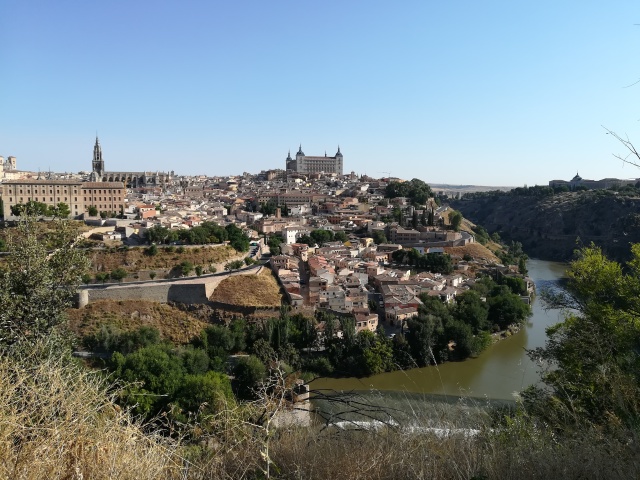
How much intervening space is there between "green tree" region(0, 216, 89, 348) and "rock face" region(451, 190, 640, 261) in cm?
1992

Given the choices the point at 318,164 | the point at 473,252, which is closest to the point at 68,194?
the point at 473,252

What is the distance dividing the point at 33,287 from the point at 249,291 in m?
8.35

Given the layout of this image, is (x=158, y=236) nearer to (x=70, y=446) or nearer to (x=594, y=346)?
(x=594, y=346)

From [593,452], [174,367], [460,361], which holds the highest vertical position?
[593,452]

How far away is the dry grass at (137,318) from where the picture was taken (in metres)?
9.62

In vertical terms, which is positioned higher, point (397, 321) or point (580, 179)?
point (580, 179)

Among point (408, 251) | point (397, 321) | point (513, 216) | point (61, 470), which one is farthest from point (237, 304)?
point (513, 216)

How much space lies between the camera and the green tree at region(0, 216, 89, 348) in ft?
8.48

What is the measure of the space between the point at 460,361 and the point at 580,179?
4552 cm

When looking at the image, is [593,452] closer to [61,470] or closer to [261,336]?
[61,470]

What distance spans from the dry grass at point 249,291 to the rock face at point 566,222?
13978 mm

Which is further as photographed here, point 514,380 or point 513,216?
point 513,216

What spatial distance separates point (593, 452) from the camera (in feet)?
5.18

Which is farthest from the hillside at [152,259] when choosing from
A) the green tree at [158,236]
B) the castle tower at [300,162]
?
the castle tower at [300,162]
